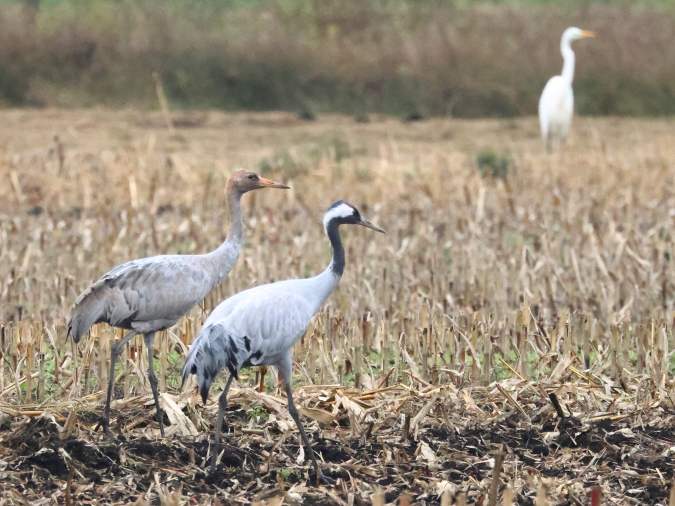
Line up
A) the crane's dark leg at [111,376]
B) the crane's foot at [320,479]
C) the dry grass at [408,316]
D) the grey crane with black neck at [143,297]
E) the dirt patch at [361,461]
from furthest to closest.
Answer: the grey crane with black neck at [143,297] < the crane's dark leg at [111,376] < the dry grass at [408,316] < the crane's foot at [320,479] < the dirt patch at [361,461]

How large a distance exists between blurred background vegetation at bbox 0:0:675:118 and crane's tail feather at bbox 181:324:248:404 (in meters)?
15.7

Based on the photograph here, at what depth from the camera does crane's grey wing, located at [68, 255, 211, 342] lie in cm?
627

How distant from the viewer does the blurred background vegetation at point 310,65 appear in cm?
2153

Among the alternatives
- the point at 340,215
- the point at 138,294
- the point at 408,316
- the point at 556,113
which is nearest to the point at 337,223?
the point at 340,215

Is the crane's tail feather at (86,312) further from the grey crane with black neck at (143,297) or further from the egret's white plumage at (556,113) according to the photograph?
the egret's white plumage at (556,113)

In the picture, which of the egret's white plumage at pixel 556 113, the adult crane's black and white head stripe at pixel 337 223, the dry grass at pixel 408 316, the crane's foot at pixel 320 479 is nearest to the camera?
the crane's foot at pixel 320 479

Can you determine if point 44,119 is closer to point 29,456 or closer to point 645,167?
point 645,167

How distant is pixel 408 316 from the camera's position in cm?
757

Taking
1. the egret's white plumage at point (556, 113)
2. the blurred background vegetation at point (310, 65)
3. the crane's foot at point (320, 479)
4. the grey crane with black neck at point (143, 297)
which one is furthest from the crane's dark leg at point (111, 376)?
the blurred background vegetation at point (310, 65)

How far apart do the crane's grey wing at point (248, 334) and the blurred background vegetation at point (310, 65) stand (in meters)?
15.5

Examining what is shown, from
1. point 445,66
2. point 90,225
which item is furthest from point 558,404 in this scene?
point 445,66

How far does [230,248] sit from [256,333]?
0.93 metres

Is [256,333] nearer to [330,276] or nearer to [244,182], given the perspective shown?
[330,276]

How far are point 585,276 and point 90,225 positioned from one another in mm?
3792
